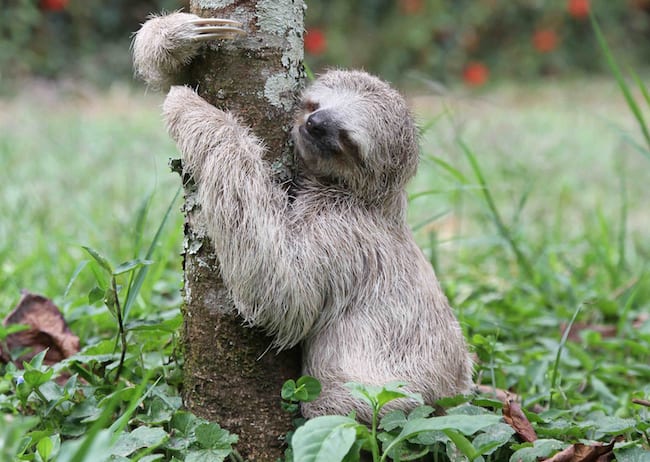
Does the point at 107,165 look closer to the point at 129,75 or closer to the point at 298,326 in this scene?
the point at 298,326

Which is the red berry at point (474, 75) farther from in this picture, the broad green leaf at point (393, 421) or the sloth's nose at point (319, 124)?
the broad green leaf at point (393, 421)

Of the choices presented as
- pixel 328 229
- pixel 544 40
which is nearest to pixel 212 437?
pixel 328 229

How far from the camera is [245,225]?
102 inches

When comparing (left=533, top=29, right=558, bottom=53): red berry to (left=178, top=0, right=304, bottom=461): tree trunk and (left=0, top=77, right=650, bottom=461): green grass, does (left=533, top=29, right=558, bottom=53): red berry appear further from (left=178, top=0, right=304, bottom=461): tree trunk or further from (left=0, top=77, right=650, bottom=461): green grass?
(left=178, top=0, right=304, bottom=461): tree trunk

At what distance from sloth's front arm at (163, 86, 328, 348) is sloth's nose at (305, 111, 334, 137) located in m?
0.20

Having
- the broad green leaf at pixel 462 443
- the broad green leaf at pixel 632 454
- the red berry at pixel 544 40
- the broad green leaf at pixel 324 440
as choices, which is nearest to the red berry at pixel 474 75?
the red berry at pixel 544 40

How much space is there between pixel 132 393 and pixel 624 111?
38.6ft

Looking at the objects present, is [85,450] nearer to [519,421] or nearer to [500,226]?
[519,421]

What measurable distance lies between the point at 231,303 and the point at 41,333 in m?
1.08

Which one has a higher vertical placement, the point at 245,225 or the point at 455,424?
the point at 245,225

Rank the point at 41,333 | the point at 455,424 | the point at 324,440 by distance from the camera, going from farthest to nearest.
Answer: the point at 41,333, the point at 455,424, the point at 324,440

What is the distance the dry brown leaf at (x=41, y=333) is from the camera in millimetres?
3250

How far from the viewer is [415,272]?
291 centimetres

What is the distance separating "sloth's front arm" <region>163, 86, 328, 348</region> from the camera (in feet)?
8.46
